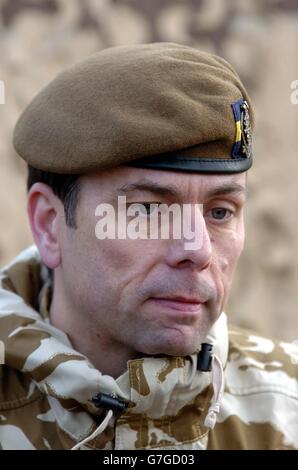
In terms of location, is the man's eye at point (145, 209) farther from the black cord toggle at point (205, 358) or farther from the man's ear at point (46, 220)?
the black cord toggle at point (205, 358)

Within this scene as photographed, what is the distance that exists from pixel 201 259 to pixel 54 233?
377 millimetres

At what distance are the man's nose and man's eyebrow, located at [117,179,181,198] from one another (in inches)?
2.3

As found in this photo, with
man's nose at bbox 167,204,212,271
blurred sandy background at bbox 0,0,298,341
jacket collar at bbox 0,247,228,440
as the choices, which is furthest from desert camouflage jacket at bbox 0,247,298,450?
blurred sandy background at bbox 0,0,298,341

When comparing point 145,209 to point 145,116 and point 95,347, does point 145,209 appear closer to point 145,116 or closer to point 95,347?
point 145,116

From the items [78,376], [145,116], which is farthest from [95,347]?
[145,116]

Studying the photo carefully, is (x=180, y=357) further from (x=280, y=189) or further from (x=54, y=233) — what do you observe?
(x=280, y=189)

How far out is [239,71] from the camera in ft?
15.8

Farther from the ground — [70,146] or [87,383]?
[70,146]

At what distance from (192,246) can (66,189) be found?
33cm

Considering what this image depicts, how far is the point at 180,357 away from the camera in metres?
1.84

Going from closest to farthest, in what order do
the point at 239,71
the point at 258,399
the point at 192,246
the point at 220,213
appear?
1. the point at 192,246
2. the point at 220,213
3. the point at 258,399
4. the point at 239,71

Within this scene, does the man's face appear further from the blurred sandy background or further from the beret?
the blurred sandy background

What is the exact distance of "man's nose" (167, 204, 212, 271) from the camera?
1733 mm
